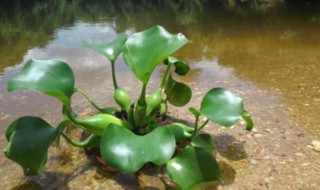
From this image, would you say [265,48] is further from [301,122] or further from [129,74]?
[301,122]

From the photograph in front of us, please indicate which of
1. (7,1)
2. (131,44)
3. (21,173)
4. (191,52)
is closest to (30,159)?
(21,173)

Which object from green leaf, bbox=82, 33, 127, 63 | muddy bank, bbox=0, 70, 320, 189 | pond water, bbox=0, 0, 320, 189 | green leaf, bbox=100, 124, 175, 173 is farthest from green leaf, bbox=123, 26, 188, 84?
pond water, bbox=0, 0, 320, 189

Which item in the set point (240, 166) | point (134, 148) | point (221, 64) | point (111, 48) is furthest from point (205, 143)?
point (221, 64)

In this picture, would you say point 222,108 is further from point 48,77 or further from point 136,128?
point 48,77

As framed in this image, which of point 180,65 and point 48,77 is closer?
point 48,77

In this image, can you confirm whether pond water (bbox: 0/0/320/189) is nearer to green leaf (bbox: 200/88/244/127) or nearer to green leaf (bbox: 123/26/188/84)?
green leaf (bbox: 200/88/244/127)

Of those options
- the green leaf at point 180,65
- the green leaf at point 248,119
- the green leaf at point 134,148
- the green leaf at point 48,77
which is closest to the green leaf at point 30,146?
the green leaf at point 48,77
